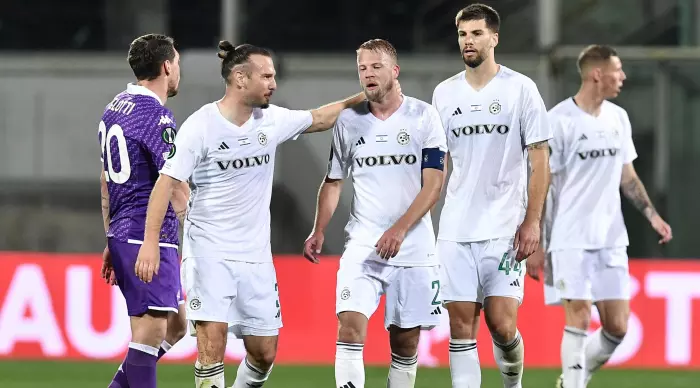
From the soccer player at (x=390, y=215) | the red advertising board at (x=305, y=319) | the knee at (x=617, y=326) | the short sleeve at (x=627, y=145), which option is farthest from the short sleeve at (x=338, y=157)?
the red advertising board at (x=305, y=319)

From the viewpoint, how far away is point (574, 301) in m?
7.27

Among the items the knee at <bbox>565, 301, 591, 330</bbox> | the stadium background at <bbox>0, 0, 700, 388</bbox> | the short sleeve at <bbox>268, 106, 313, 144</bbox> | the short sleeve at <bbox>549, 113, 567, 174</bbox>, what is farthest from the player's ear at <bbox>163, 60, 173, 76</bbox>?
the stadium background at <bbox>0, 0, 700, 388</bbox>

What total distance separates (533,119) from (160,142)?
1.73 meters

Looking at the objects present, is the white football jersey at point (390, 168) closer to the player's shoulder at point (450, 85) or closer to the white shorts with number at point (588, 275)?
the player's shoulder at point (450, 85)

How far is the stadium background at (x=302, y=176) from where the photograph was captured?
9898 millimetres

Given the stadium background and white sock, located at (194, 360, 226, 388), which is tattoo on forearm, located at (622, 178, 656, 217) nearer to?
the stadium background

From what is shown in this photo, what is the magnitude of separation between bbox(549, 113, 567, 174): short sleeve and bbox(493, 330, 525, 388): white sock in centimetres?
144

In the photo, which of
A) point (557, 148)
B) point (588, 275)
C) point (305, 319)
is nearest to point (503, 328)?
point (588, 275)

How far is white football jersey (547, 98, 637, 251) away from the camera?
7.32 metres

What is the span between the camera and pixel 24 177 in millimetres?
11734

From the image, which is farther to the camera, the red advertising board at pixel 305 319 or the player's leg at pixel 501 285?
the red advertising board at pixel 305 319

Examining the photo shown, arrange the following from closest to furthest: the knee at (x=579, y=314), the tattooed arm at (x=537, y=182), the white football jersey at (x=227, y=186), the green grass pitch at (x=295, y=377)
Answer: the white football jersey at (x=227, y=186), the tattooed arm at (x=537, y=182), the knee at (x=579, y=314), the green grass pitch at (x=295, y=377)

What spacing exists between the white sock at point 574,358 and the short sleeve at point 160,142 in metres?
2.69

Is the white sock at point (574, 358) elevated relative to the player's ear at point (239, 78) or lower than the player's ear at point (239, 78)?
lower
